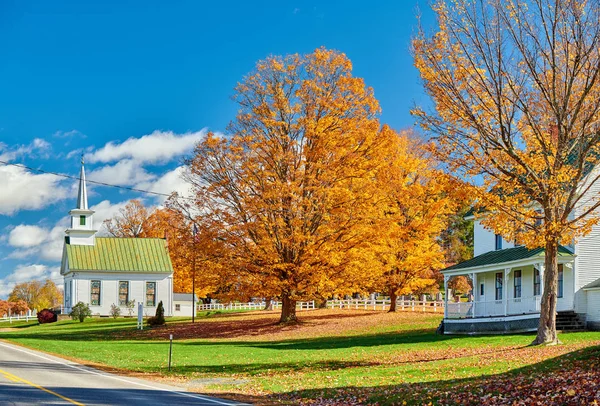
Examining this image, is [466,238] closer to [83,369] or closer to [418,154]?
[418,154]

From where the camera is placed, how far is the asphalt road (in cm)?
1658

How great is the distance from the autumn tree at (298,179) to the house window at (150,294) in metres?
31.4

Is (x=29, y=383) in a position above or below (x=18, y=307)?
above

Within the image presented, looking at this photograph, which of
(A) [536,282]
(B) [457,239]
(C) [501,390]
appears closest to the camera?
(C) [501,390]

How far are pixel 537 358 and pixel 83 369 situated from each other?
48.8 ft

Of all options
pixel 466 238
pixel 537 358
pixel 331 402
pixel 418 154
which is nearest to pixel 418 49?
pixel 537 358

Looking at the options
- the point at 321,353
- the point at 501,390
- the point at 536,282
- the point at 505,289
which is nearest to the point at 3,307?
the point at 321,353

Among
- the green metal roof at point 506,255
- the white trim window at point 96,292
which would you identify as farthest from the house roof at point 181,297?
the green metal roof at point 506,255

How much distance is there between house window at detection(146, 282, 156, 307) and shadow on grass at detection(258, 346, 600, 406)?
5302 centimetres

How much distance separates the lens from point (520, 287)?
3891 cm

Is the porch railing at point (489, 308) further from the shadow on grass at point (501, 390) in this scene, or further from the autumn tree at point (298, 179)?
the shadow on grass at point (501, 390)

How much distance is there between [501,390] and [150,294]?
58197mm

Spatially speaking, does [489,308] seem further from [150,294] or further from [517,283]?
[150,294]

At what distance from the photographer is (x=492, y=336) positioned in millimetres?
34219
